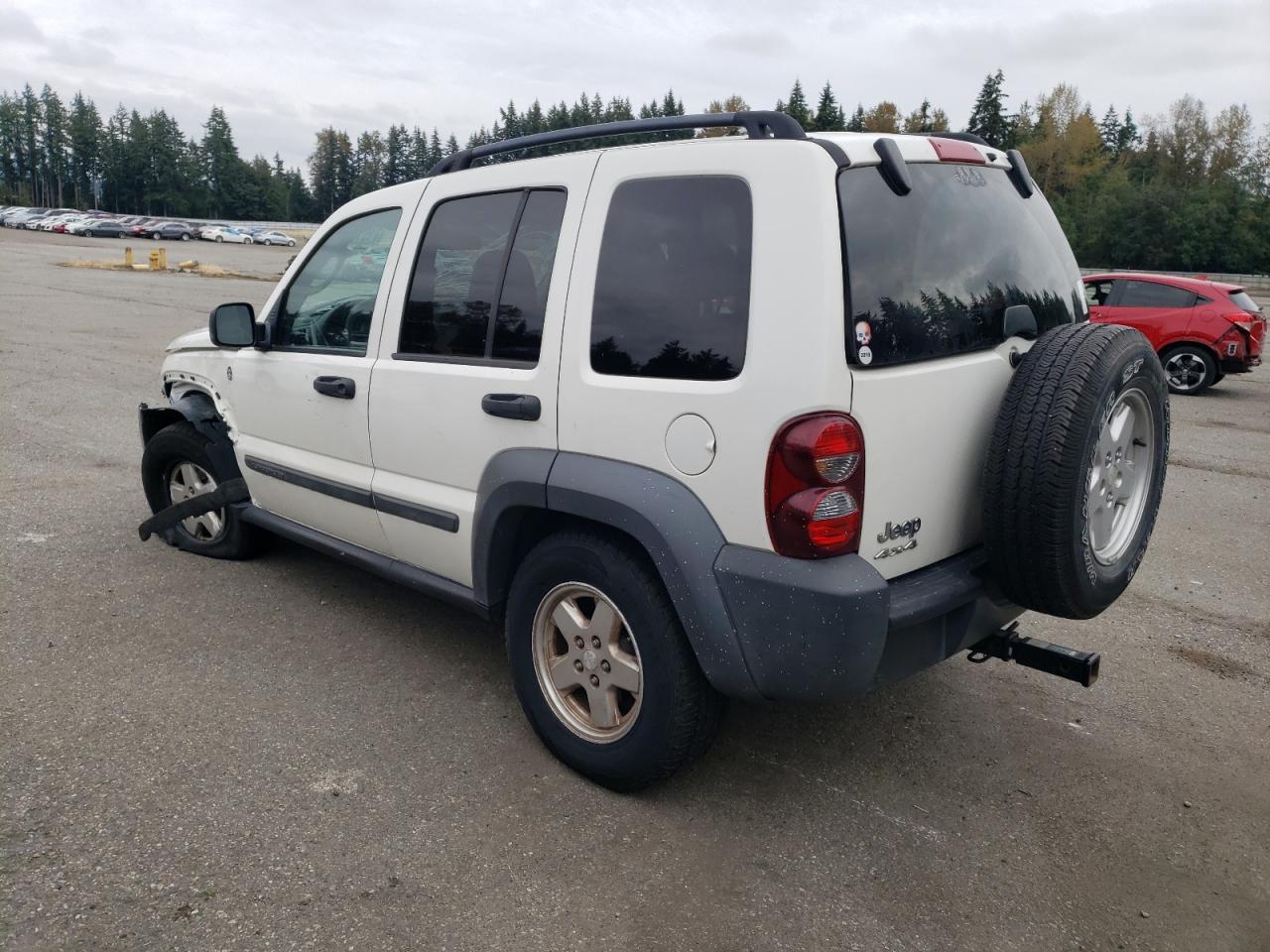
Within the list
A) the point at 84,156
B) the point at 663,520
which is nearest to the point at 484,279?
the point at 663,520

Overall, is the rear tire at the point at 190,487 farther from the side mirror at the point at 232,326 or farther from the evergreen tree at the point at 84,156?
the evergreen tree at the point at 84,156

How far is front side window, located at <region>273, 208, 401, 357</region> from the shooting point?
3854mm

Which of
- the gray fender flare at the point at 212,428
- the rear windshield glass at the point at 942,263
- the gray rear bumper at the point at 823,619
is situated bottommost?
the gray rear bumper at the point at 823,619

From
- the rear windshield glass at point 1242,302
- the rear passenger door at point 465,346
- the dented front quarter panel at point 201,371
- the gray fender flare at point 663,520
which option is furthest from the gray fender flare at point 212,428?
the rear windshield glass at point 1242,302

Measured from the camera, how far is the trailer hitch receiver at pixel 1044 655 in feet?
9.87

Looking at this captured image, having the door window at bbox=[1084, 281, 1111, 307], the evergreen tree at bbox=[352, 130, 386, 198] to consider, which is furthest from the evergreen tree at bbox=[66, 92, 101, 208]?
the door window at bbox=[1084, 281, 1111, 307]

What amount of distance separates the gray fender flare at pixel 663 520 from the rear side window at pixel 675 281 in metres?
0.31

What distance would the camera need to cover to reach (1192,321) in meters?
13.0

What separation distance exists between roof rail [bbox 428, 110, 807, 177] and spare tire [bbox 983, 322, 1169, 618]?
987 mm

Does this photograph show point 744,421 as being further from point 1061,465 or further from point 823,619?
point 1061,465

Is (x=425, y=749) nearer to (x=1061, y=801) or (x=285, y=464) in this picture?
(x=285, y=464)

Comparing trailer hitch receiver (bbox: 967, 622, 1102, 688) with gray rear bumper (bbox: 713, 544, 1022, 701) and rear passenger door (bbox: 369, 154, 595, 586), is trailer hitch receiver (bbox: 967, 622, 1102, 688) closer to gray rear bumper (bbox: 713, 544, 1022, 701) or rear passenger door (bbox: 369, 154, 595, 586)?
gray rear bumper (bbox: 713, 544, 1022, 701)

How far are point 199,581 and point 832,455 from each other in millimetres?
3662

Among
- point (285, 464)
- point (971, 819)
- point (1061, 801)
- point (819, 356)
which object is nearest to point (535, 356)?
point (819, 356)
